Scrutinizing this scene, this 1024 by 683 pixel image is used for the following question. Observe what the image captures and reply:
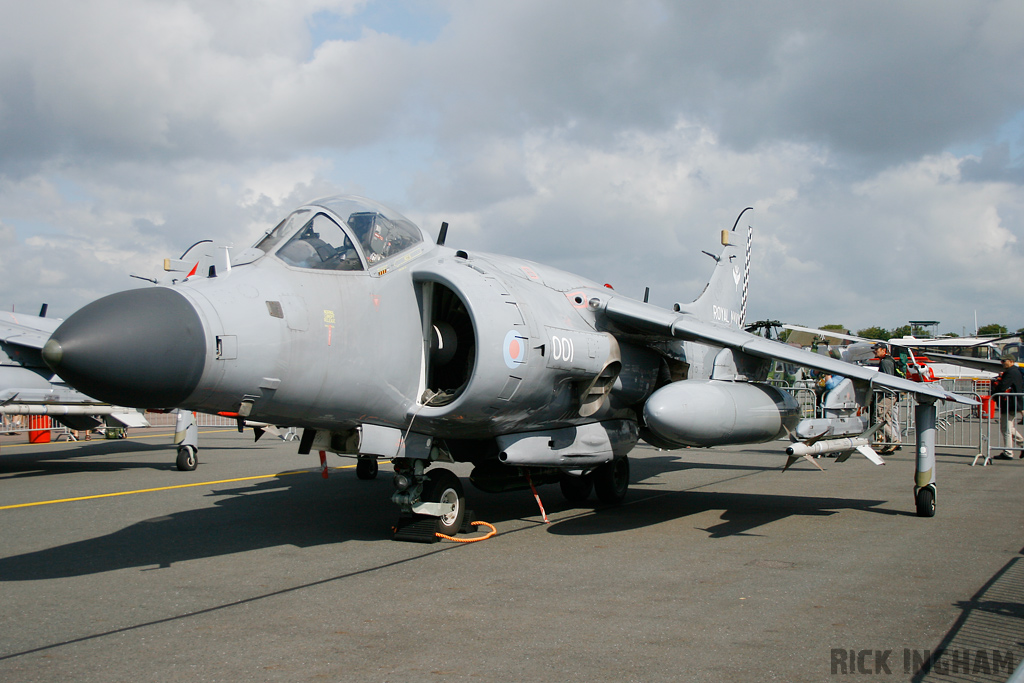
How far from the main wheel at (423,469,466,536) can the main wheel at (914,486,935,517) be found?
5.11m

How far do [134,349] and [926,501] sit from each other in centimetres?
800

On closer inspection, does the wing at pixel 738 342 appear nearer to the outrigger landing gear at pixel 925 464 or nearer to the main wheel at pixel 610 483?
the outrigger landing gear at pixel 925 464

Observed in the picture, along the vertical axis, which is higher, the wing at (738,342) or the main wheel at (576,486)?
the wing at (738,342)

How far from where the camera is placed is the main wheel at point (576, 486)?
9391 millimetres

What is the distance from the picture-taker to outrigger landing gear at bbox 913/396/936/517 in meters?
7.96

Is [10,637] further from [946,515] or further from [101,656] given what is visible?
[946,515]

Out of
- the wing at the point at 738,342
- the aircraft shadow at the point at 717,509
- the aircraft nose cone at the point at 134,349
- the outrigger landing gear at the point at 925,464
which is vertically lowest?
the aircraft shadow at the point at 717,509

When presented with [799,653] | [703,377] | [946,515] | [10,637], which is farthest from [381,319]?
[946,515]

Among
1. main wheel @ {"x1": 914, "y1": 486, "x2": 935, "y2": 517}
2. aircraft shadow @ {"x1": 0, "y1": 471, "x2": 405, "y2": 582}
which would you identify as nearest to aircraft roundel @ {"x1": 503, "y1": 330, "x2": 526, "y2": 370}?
aircraft shadow @ {"x1": 0, "y1": 471, "x2": 405, "y2": 582}

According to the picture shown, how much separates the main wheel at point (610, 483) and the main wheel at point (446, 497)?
8.59ft

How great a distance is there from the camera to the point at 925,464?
8.00 meters

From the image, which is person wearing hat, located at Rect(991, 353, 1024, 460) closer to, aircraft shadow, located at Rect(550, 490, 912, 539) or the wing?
aircraft shadow, located at Rect(550, 490, 912, 539)

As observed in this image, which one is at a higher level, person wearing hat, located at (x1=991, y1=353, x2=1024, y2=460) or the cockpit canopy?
the cockpit canopy

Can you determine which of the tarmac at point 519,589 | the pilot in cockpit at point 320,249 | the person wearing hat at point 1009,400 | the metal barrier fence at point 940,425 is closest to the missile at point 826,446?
the tarmac at point 519,589
